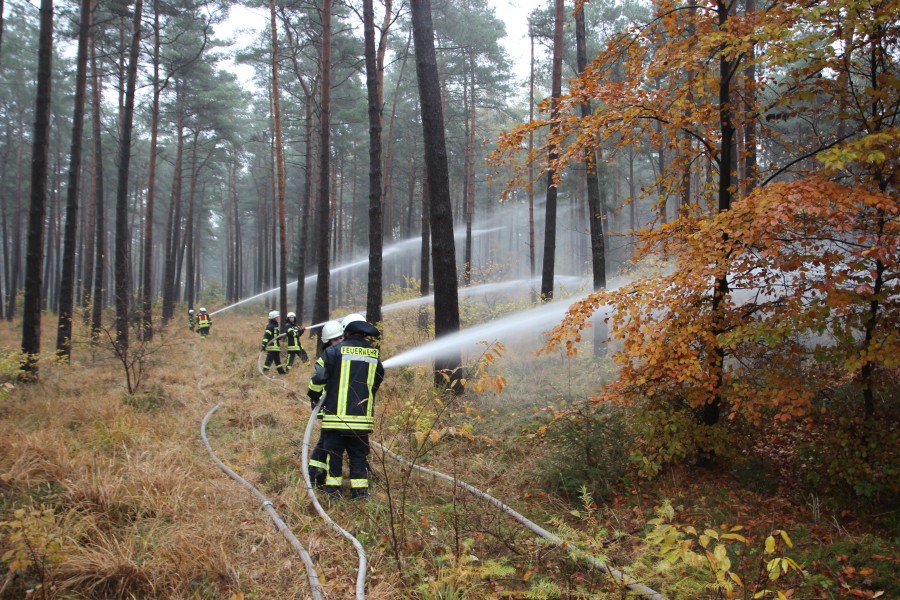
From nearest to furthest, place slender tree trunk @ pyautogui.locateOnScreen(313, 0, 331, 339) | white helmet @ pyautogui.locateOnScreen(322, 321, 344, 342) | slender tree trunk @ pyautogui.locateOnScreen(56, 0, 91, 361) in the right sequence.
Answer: white helmet @ pyautogui.locateOnScreen(322, 321, 344, 342) → slender tree trunk @ pyautogui.locateOnScreen(56, 0, 91, 361) → slender tree trunk @ pyautogui.locateOnScreen(313, 0, 331, 339)

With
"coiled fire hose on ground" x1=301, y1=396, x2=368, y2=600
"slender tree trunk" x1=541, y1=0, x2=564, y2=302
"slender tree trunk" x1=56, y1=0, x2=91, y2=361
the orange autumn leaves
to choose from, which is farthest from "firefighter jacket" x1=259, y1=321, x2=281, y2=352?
the orange autumn leaves

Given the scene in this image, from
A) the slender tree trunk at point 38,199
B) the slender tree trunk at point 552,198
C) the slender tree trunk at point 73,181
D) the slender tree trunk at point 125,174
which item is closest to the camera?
the slender tree trunk at point 38,199

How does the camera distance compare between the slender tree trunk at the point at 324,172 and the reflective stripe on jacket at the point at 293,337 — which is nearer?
the reflective stripe on jacket at the point at 293,337

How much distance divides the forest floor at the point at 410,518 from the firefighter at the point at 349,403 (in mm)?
355

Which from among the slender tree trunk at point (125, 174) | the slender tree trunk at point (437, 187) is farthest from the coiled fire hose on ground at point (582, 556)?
the slender tree trunk at point (125, 174)

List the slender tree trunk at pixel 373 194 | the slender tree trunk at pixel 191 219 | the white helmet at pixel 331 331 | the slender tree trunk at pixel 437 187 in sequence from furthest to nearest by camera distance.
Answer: the slender tree trunk at pixel 191 219 < the slender tree trunk at pixel 373 194 < the slender tree trunk at pixel 437 187 < the white helmet at pixel 331 331

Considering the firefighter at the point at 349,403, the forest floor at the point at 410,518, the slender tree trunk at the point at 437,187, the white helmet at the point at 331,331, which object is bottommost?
the forest floor at the point at 410,518

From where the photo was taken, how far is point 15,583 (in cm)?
316

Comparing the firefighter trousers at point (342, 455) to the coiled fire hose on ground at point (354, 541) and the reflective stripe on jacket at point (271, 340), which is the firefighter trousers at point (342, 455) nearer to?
the coiled fire hose on ground at point (354, 541)

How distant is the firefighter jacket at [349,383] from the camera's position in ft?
16.2

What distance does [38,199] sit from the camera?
9.28 m

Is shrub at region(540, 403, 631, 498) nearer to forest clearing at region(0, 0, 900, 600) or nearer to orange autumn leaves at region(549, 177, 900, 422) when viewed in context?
forest clearing at region(0, 0, 900, 600)

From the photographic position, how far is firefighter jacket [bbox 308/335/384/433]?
4.93 metres

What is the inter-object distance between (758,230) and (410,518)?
357 cm
